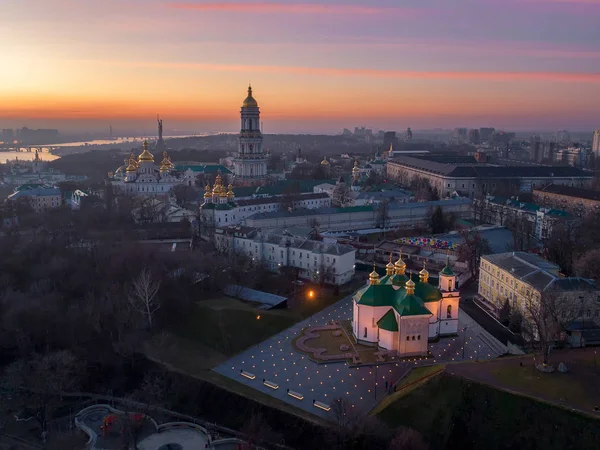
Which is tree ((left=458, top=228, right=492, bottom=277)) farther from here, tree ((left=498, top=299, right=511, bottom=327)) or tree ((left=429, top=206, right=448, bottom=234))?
tree ((left=498, top=299, right=511, bottom=327))

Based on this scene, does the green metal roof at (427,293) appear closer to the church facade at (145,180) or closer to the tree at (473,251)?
the tree at (473,251)

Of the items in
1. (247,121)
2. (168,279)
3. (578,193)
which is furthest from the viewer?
(247,121)

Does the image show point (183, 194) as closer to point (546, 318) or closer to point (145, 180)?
point (145, 180)

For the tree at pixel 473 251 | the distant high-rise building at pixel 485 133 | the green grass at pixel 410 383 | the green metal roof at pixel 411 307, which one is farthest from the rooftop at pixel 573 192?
the distant high-rise building at pixel 485 133

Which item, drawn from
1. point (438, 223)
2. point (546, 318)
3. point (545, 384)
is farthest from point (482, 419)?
point (438, 223)

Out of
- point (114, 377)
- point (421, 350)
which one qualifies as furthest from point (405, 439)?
point (114, 377)

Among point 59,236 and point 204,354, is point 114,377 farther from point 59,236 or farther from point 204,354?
point 59,236

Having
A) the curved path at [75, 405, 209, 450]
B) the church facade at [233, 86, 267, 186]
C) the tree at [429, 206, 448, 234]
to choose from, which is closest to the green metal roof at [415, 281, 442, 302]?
the curved path at [75, 405, 209, 450]
